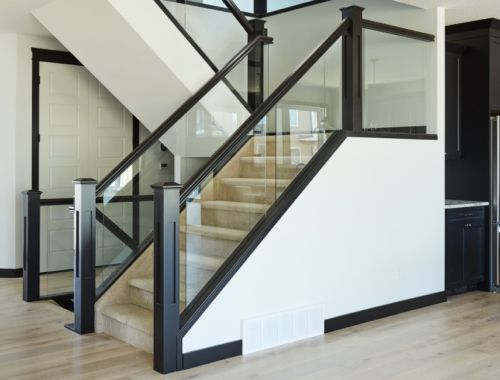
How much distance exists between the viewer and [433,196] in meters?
5.52

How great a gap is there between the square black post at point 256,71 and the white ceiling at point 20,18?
196cm

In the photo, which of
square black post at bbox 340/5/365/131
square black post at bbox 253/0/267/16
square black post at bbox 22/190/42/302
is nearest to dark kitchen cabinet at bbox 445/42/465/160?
square black post at bbox 340/5/365/131

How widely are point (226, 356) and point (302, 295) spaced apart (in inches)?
31.0

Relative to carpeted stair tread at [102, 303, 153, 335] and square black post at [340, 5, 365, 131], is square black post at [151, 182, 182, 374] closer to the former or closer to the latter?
carpeted stair tread at [102, 303, 153, 335]

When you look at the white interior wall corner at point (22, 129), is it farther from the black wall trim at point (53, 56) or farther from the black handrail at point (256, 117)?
the black handrail at point (256, 117)

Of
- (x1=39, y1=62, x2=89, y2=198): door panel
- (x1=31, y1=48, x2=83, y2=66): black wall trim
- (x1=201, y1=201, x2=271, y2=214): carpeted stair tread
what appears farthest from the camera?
(x1=39, y1=62, x2=89, y2=198): door panel

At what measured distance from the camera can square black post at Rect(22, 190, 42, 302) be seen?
222 inches

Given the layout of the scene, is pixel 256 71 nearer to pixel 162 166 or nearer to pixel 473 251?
pixel 162 166

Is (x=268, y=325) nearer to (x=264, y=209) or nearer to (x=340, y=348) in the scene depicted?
(x=340, y=348)

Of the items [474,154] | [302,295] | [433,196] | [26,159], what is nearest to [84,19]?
[26,159]

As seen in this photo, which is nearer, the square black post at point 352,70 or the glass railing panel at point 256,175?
the glass railing panel at point 256,175

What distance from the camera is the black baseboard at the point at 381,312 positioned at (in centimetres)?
467

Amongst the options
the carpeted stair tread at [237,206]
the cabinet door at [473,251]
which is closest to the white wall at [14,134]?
the carpeted stair tread at [237,206]

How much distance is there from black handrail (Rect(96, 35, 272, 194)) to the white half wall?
4.75ft
